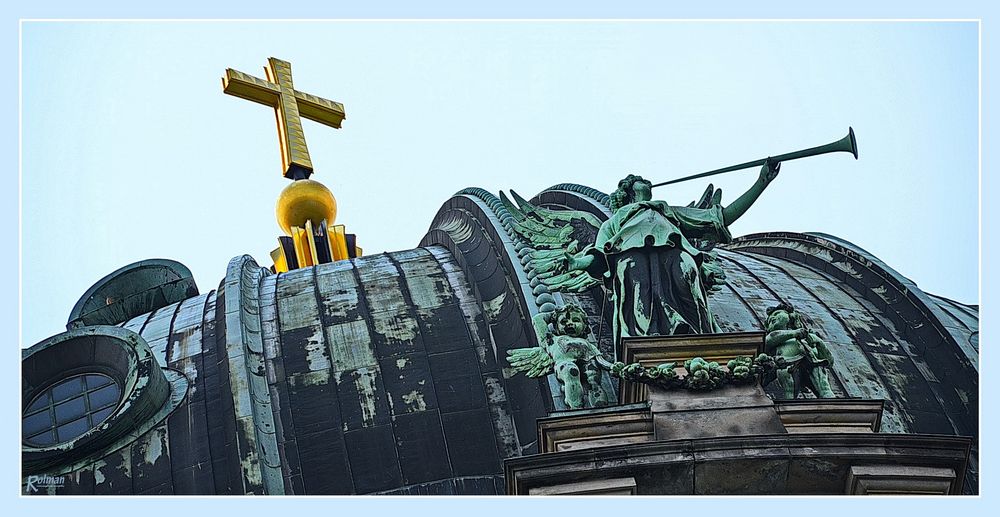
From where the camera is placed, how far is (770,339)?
17.9m

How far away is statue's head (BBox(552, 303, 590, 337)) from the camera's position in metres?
18.1

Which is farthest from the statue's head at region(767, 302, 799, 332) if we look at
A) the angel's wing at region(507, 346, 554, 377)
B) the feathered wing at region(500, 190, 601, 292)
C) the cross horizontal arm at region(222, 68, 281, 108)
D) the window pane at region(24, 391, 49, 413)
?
the cross horizontal arm at region(222, 68, 281, 108)

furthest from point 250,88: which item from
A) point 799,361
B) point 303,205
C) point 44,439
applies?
point 799,361

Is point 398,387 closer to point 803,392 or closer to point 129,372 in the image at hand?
point 129,372

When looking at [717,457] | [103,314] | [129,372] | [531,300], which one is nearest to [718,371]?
[717,457]

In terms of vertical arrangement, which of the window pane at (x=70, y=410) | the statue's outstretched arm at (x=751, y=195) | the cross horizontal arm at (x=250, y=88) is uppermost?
the cross horizontal arm at (x=250, y=88)

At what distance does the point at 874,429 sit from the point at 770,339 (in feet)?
6.59

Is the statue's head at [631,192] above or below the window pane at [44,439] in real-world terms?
above

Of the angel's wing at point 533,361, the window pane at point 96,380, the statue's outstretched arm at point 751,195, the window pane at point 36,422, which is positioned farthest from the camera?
the window pane at point 96,380

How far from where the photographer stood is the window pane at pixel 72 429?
20.8 meters

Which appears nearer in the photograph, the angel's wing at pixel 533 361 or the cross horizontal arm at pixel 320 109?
the angel's wing at pixel 533 361

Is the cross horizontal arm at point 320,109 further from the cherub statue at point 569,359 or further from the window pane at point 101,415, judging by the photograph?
the cherub statue at point 569,359

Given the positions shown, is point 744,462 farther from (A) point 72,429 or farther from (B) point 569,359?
(A) point 72,429

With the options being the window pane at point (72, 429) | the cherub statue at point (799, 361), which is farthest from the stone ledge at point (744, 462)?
the window pane at point (72, 429)
